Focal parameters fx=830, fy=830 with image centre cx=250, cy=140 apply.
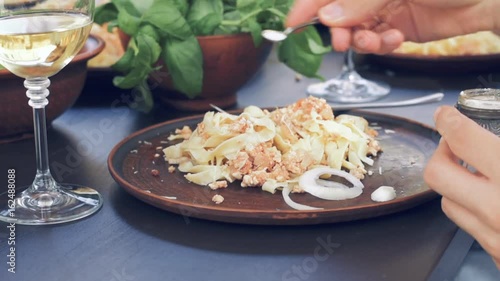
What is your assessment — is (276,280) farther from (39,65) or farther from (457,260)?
(39,65)

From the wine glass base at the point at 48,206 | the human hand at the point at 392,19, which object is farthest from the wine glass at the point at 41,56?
the human hand at the point at 392,19

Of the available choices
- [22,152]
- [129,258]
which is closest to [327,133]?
[129,258]

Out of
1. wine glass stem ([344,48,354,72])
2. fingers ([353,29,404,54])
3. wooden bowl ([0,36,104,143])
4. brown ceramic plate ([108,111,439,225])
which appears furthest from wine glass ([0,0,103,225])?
wine glass stem ([344,48,354,72])

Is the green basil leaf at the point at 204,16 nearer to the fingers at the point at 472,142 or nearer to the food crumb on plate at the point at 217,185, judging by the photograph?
the food crumb on plate at the point at 217,185

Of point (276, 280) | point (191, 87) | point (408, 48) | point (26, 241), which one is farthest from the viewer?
point (408, 48)

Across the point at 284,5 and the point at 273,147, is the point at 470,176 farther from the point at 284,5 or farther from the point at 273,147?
the point at 284,5
